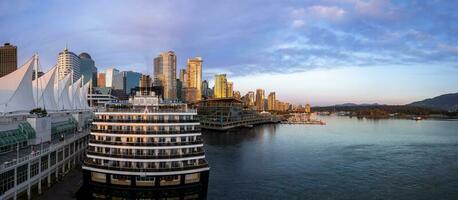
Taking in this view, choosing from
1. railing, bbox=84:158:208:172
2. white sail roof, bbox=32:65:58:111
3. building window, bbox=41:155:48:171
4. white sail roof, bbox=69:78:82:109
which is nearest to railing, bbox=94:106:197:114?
railing, bbox=84:158:208:172

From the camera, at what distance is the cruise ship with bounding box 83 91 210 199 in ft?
153

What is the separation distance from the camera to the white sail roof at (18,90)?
59531mm

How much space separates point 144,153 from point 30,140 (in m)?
17.4

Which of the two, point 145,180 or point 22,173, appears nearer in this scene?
point 22,173

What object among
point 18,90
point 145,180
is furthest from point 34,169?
point 18,90

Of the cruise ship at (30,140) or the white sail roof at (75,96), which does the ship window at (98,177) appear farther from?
the white sail roof at (75,96)

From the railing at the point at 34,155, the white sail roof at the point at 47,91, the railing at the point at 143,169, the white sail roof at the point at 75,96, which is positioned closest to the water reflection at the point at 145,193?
the railing at the point at 143,169

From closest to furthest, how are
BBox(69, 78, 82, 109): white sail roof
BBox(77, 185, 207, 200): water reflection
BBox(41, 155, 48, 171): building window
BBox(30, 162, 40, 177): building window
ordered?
BBox(77, 185, 207, 200): water reflection, BBox(30, 162, 40, 177): building window, BBox(41, 155, 48, 171): building window, BBox(69, 78, 82, 109): white sail roof

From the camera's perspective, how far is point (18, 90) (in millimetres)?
61000

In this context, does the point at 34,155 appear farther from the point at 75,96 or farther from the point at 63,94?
the point at 75,96

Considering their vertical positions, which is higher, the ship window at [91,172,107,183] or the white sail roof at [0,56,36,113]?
the white sail roof at [0,56,36,113]

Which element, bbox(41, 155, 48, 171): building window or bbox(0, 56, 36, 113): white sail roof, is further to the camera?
bbox(0, 56, 36, 113): white sail roof

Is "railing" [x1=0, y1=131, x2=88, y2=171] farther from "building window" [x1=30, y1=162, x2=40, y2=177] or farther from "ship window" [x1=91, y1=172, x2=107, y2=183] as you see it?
"ship window" [x1=91, y1=172, x2=107, y2=183]

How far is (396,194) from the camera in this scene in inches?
2328
